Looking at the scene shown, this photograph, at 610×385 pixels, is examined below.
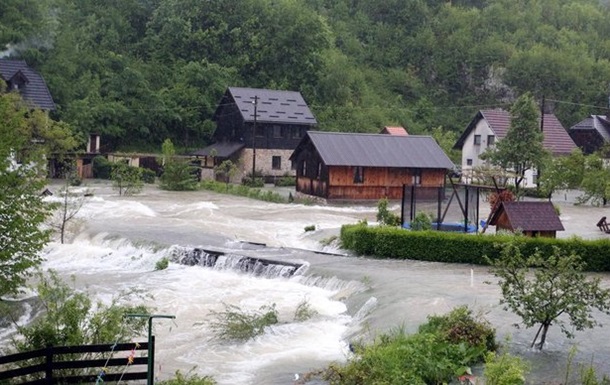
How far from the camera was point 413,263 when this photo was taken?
26.7 metres

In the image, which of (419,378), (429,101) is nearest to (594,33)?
(429,101)

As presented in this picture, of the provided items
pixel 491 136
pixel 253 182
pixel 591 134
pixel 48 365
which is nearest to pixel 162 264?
pixel 48 365

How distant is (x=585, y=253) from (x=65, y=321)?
17669mm

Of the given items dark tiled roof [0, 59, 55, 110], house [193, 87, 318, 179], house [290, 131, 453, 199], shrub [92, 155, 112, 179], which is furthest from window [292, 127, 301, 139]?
dark tiled roof [0, 59, 55, 110]

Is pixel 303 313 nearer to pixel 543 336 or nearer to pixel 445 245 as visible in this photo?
pixel 543 336

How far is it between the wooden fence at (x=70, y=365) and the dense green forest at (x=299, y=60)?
51.1m

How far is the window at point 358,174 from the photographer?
155 feet

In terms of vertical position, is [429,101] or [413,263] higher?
[429,101]

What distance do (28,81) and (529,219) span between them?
42.5 m

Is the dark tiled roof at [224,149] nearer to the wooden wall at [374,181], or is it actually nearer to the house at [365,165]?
the house at [365,165]

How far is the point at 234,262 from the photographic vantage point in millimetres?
26438

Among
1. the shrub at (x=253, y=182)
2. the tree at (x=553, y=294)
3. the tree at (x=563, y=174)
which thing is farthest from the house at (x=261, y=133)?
the tree at (x=553, y=294)

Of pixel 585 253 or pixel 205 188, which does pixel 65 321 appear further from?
pixel 205 188

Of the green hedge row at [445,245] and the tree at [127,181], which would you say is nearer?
the green hedge row at [445,245]
